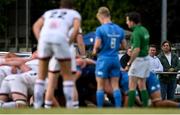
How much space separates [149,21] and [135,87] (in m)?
34.5

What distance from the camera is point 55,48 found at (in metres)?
12.6

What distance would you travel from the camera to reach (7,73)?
1592 cm

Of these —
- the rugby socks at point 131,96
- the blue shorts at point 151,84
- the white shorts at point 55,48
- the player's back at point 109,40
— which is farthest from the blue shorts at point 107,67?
the white shorts at point 55,48

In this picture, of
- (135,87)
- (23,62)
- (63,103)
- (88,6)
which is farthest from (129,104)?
(88,6)

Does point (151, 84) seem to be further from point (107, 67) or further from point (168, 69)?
point (168, 69)

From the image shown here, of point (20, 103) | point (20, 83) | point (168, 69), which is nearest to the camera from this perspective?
point (20, 103)

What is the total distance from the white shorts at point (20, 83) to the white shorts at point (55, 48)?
2546mm

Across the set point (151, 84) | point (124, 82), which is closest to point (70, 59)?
point (124, 82)

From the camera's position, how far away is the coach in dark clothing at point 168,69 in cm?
1908

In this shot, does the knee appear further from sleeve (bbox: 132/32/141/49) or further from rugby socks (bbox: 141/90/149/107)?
sleeve (bbox: 132/32/141/49)

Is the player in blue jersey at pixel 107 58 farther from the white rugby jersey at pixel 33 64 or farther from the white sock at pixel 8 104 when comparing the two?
the white sock at pixel 8 104

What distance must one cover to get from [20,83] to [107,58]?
1.83 metres

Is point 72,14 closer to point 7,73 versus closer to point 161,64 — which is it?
point 7,73

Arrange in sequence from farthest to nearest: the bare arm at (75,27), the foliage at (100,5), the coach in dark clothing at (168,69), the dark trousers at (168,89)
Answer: the foliage at (100,5) → the coach in dark clothing at (168,69) → the dark trousers at (168,89) → the bare arm at (75,27)
